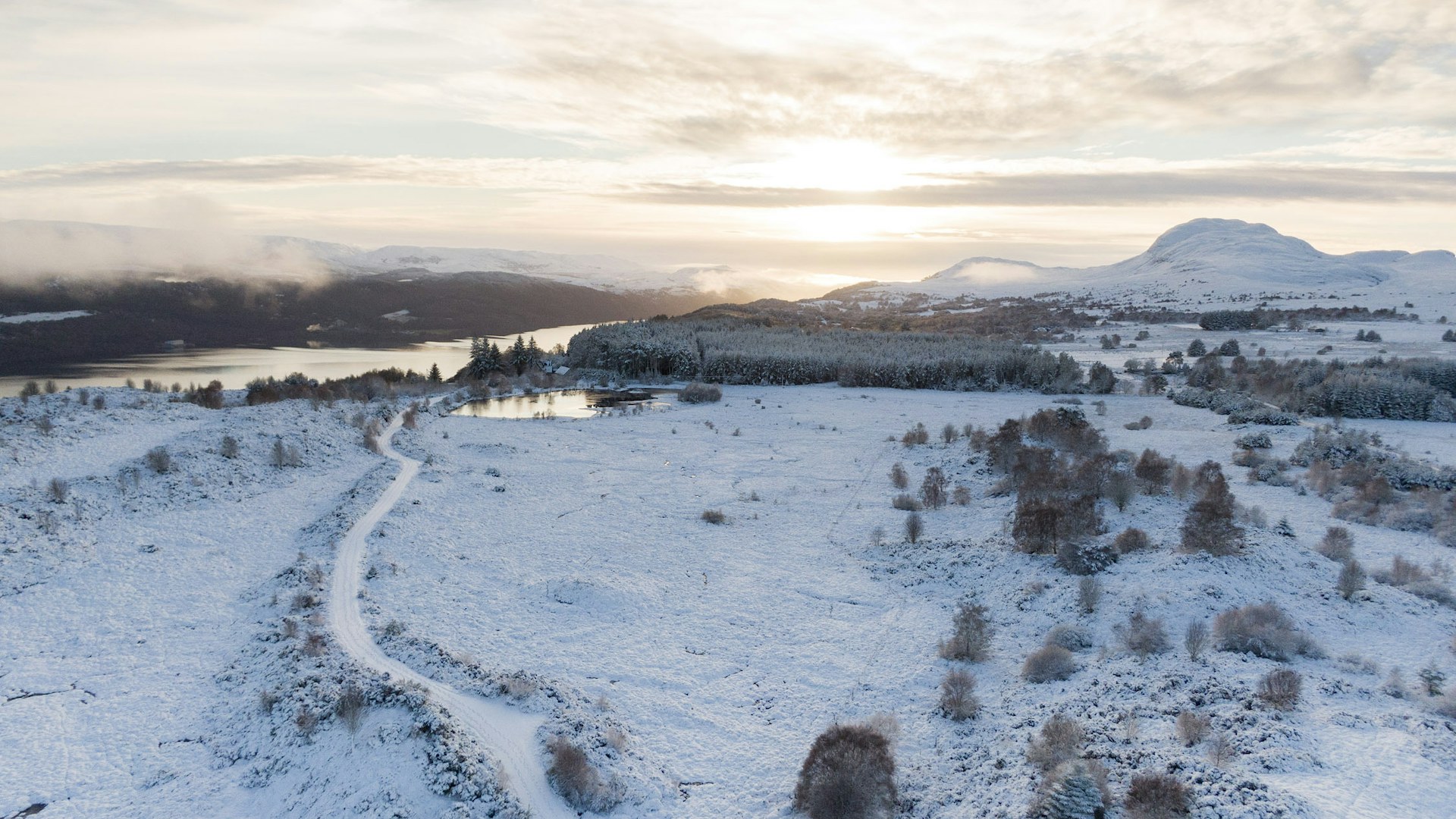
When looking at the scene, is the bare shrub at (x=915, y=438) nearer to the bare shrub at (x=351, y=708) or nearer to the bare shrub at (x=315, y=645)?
the bare shrub at (x=315, y=645)

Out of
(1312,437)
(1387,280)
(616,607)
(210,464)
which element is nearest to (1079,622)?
(616,607)

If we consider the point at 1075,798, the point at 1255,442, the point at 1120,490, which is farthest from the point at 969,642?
the point at 1255,442

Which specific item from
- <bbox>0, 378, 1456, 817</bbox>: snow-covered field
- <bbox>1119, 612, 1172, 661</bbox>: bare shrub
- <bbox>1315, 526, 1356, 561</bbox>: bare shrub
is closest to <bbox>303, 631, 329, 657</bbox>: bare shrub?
<bbox>0, 378, 1456, 817</bbox>: snow-covered field

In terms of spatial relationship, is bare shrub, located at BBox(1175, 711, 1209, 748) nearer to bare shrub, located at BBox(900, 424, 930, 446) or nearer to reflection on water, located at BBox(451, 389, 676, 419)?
bare shrub, located at BBox(900, 424, 930, 446)

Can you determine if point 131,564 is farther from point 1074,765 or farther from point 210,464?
point 1074,765

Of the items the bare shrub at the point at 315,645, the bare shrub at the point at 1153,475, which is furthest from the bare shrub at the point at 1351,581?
the bare shrub at the point at 315,645

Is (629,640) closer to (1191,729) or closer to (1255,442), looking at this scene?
(1191,729)
